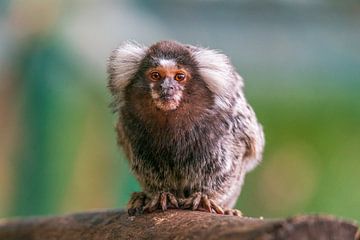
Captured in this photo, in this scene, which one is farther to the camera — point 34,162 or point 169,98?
point 34,162

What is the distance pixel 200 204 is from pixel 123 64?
748mm

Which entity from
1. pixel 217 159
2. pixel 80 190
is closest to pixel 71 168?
pixel 80 190

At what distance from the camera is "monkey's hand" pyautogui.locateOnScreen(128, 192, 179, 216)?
336 centimetres

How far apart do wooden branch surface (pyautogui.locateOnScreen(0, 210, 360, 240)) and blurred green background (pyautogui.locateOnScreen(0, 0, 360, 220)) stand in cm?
230

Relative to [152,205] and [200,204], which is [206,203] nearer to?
[200,204]

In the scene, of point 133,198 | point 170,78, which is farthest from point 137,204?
point 170,78

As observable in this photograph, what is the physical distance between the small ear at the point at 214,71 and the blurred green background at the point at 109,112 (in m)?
2.51

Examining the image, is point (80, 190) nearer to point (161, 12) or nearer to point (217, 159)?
point (161, 12)

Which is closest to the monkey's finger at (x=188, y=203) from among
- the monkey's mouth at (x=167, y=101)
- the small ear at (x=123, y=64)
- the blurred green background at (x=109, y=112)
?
the monkey's mouth at (x=167, y=101)

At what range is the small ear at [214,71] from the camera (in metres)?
3.73

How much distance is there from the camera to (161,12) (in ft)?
26.1

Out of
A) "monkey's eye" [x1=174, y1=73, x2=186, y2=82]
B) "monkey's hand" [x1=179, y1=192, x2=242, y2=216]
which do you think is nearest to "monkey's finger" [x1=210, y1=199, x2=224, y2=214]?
"monkey's hand" [x1=179, y1=192, x2=242, y2=216]

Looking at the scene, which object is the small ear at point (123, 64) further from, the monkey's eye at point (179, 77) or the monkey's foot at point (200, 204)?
the monkey's foot at point (200, 204)

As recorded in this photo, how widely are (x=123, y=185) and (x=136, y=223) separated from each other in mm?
3212
